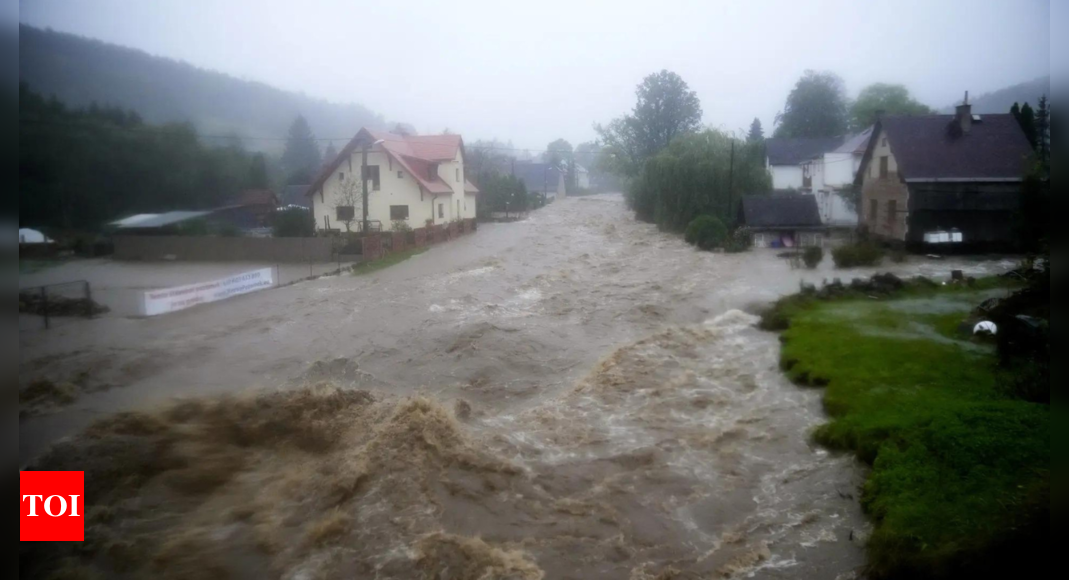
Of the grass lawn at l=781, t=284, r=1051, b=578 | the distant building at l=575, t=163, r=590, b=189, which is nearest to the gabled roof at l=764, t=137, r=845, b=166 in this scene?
the grass lawn at l=781, t=284, r=1051, b=578

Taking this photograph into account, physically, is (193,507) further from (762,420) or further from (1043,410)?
(1043,410)

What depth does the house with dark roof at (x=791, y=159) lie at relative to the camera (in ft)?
153

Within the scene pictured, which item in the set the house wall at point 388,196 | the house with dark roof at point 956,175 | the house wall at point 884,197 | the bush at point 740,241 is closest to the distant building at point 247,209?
the house wall at point 388,196

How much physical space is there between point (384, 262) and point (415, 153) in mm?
12791

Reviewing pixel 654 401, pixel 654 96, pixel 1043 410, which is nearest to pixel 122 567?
pixel 654 401

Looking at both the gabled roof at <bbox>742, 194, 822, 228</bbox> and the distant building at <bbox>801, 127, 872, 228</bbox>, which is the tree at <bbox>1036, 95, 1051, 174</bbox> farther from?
the distant building at <bbox>801, 127, 872, 228</bbox>

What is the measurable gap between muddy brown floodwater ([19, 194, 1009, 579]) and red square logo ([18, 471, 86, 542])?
2.05 meters

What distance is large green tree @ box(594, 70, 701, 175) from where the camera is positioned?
60.7 m

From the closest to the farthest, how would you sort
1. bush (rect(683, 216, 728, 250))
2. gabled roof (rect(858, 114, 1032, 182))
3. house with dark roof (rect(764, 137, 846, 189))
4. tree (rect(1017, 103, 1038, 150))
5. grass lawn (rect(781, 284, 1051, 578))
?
grass lawn (rect(781, 284, 1051, 578)) < tree (rect(1017, 103, 1038, 150)) < gabled roof (rect(858, 114, 1032, 182)) < bush (rect(683, 216, 728, 250)) < house with dark roof (rect(764, 137, 846, 189))

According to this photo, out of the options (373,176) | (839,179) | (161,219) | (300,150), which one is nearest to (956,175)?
(839,179)

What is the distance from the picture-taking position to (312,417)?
35.5 feet

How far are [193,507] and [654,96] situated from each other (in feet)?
193

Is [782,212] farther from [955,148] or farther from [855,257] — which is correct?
[955,148]

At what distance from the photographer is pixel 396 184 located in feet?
113
